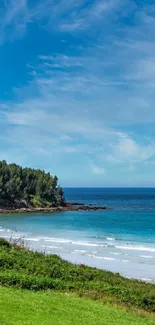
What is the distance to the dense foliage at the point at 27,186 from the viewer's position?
295 ft

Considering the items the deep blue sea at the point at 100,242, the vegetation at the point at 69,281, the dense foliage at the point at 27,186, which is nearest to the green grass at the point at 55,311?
the vegetation at the point at 69,281

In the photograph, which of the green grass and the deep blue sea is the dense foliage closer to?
the deep blue sea

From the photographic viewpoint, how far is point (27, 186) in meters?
94.5

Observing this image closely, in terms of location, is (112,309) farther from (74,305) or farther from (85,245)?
(85,245)

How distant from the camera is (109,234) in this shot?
161 ft

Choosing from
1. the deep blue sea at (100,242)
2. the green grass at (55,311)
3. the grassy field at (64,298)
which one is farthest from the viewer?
the deep blue sea at (100,242)

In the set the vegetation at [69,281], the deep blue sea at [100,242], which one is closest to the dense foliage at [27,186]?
the deep blue sea at [100,242]

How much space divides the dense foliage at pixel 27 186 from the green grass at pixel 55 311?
77060 mm

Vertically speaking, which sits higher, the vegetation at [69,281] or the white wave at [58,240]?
the vegetation at [69,281]

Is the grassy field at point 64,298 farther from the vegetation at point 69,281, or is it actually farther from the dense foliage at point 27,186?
the dense foliage at point 27,186

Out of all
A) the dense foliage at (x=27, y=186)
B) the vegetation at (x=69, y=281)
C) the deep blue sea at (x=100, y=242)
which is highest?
the dense foliage at (x=27, y=186)

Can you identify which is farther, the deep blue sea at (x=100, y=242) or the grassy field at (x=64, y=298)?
the deep blue sea at (x=100, y=242)

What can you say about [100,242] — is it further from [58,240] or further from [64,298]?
[64,298]

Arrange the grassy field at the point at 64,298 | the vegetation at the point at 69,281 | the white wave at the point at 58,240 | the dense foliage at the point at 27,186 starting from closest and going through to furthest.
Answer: the grassy field at the point at 64,298
the vegetation at the point at 69,281
the white wave at the point at 58,240
the dense foliage at the point at 27,186
